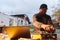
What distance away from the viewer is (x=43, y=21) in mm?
2318

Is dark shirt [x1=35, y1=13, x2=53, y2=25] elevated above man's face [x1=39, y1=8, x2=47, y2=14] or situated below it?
below

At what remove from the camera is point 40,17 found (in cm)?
232

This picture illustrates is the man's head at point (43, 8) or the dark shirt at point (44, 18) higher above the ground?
the man's head at point (43, 8)

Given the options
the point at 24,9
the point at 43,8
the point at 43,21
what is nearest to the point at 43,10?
the point at 43,8

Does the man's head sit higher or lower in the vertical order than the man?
higher

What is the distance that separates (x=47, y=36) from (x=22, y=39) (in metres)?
0.34

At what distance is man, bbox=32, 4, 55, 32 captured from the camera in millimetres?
2273

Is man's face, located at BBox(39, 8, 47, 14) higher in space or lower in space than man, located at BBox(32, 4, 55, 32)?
higher

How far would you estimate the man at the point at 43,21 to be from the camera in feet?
7.46

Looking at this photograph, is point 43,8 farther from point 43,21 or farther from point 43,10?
point 43,21

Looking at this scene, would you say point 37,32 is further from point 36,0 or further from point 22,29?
point 36,0

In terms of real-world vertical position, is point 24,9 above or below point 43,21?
above

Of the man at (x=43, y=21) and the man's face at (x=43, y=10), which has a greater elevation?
the man's face at (x=43, y=10)

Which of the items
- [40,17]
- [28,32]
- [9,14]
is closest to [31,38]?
[28,32]
